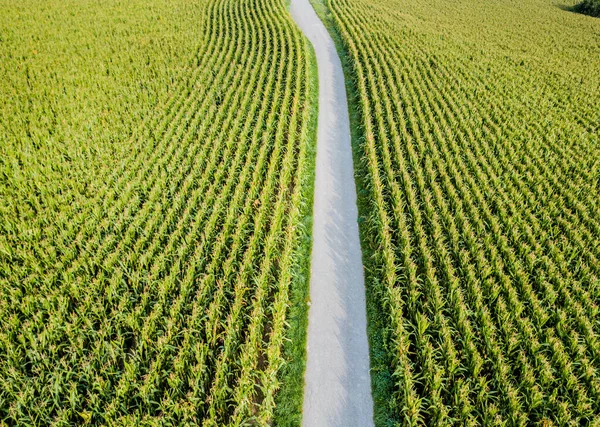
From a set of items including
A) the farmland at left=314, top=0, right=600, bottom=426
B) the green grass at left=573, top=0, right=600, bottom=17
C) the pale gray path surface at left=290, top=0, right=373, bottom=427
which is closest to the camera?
the farmland at left=314, top=0, right=600, bottom=426

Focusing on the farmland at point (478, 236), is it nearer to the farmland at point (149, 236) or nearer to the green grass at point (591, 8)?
the farmland at point (149, 236)

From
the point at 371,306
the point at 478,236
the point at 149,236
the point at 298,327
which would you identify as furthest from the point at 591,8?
the point at 149,236

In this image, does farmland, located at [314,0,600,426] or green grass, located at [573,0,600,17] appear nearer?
farmland, located at [314,0,600,426]

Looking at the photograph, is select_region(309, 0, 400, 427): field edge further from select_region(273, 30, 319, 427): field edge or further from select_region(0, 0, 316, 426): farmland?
select_region(0, 0, 316, 426): farmland

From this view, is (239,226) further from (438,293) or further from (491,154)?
(491,154)

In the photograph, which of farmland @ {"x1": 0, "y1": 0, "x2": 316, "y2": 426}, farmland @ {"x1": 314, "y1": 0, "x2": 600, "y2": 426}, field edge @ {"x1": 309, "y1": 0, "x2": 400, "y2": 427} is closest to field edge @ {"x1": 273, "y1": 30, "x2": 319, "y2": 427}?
farmland @ {"x1": 0, "y1": 0, "x2": 316, "y2": 426}

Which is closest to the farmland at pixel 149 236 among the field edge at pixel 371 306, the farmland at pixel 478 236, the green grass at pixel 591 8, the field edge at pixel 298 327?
the field edge at pixel 298 327

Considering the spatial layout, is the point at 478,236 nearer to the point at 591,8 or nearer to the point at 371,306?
the point at 371,306
